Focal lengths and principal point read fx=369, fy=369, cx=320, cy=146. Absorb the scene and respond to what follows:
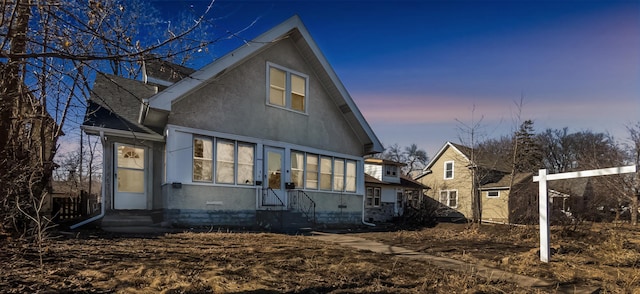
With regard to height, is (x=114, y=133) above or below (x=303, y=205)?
above

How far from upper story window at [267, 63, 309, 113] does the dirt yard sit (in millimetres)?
6683

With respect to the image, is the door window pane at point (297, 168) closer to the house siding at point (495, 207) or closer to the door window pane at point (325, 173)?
the door window pane at point (325, 173)

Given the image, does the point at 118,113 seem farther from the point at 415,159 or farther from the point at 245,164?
the point at 415,159

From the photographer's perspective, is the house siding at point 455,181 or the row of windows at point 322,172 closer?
the row of windows at point 322,172

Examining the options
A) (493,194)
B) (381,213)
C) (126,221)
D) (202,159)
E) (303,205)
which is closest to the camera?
(126,221)

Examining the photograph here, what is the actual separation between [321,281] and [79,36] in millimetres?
3746

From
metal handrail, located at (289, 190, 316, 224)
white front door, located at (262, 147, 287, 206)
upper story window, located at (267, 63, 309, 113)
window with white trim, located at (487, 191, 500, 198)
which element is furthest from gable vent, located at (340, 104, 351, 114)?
window with white trim, located at (487, 191, 500, 198)

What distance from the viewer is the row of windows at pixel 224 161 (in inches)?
431

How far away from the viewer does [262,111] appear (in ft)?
40.8

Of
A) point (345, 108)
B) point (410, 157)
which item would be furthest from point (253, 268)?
point (410, 157)

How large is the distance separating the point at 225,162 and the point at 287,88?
3644mm

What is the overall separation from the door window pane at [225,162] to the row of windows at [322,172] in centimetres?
247

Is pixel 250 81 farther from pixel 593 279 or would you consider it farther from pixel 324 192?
pixel 593 279

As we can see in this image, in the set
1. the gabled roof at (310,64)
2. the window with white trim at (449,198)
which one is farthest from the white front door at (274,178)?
the window with white trim at (449,198)
